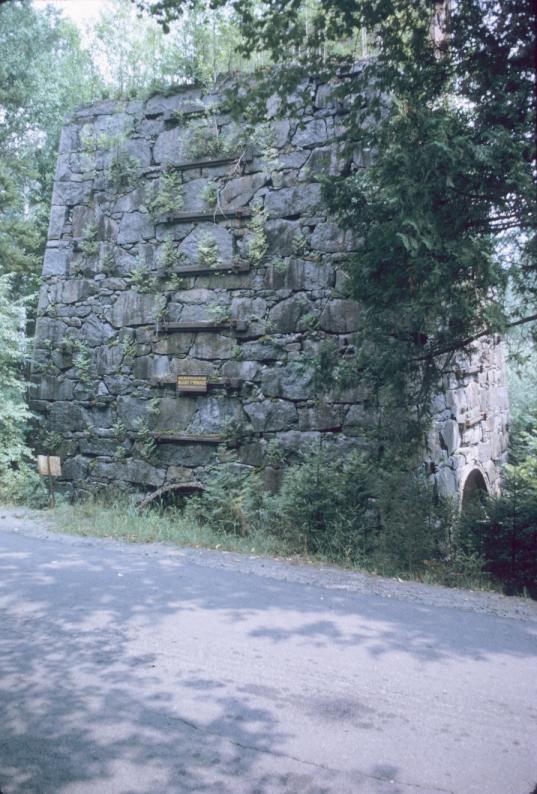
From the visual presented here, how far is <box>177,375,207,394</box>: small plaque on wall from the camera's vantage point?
371 inches

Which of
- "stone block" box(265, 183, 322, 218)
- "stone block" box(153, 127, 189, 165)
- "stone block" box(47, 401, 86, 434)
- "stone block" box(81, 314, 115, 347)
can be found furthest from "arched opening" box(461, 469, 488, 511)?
"stone block" box(153, 127, 189, 165)

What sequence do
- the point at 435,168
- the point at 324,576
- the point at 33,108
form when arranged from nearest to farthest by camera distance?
1. the point at 435,168
2. the point at 324,576
3. the point at 33,108

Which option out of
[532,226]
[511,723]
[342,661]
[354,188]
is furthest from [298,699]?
[354,188]

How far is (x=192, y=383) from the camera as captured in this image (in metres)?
9.49

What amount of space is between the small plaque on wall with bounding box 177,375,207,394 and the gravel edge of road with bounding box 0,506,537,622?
2657mm

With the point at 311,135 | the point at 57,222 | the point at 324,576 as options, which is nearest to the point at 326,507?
the point at 324,576

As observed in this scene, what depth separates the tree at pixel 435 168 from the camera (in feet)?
16.5

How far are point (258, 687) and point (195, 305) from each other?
6743 millimetres

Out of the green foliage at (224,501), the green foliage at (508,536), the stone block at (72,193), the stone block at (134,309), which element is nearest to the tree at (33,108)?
the stone block at (72,193)

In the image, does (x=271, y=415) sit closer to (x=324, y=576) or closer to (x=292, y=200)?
(x=292, y=200)

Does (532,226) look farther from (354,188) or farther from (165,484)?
(165,484)

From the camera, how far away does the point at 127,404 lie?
396 inches

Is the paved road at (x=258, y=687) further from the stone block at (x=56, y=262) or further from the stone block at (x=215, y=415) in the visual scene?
the stone block at (x=56, y=262)

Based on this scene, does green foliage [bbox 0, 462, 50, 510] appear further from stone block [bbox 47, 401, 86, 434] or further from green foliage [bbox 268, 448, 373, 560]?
green foliage [bbox 268, 448, 373, 560]
